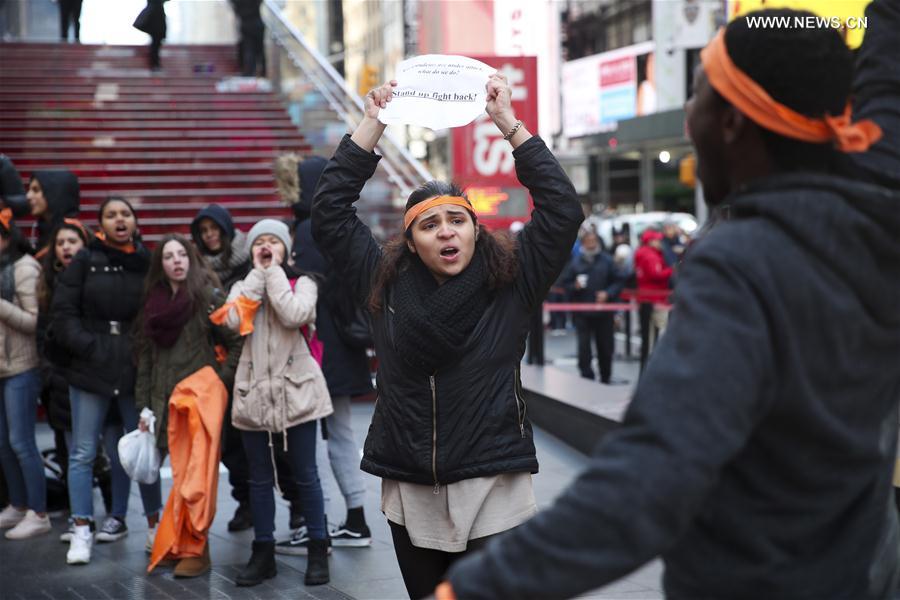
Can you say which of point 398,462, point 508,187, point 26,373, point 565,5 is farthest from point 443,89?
point 565,5

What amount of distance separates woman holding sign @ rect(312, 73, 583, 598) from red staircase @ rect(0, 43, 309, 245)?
1145 centimetres

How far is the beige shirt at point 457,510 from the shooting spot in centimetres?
379

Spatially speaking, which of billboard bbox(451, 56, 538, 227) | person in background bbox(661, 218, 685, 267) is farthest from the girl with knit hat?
person in background bbox(661, 218, 685, 267)

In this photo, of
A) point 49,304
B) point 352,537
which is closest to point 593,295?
point 352,537

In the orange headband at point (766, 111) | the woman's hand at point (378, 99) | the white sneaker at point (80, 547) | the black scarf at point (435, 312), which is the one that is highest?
the woman's hand at point (378, 99)

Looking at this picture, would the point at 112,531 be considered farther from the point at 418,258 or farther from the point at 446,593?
the point at 446,593

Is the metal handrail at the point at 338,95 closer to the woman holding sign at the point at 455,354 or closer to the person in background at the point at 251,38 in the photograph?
the person in background at the point at 251,38

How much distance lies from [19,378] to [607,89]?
157ft

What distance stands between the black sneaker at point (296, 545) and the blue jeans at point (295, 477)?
496 millimetres

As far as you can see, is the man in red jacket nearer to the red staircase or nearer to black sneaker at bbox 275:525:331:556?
the red staircase

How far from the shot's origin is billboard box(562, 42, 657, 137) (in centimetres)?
4934

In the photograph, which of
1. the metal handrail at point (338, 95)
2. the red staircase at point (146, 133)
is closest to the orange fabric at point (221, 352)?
the metal handrail at point (338, 95)

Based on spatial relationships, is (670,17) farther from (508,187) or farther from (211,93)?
(508,187)

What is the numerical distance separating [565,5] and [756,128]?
58.6 m
